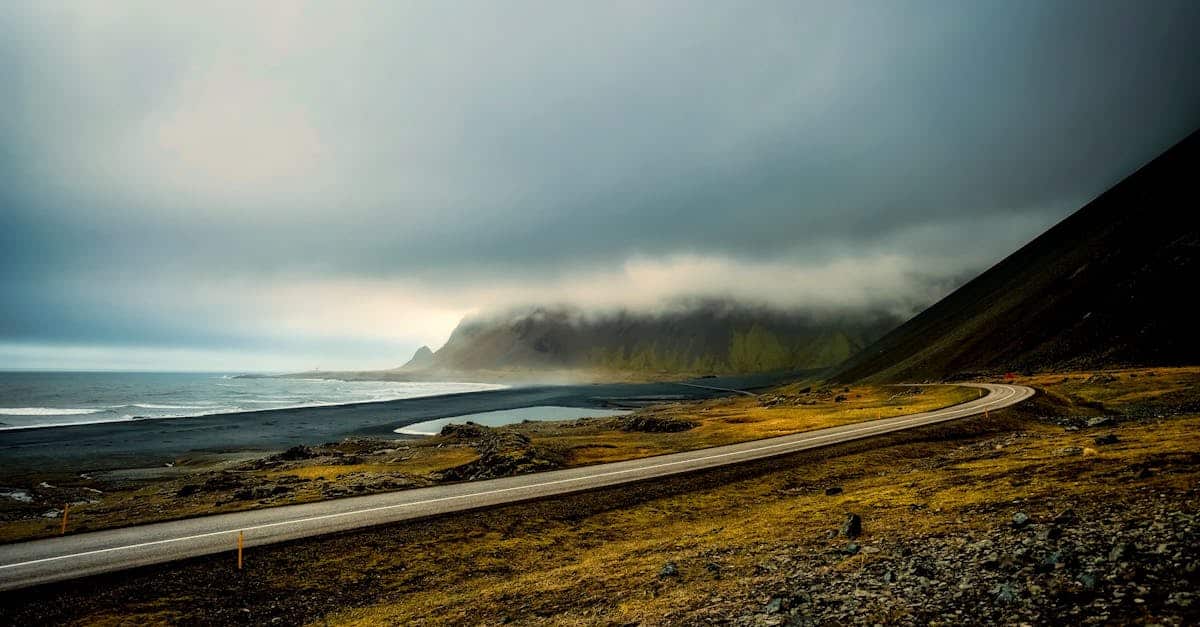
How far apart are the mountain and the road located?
97.3 metres

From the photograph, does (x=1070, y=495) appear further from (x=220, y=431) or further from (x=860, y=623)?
(x=220, y=431)

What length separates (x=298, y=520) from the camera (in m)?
26.2

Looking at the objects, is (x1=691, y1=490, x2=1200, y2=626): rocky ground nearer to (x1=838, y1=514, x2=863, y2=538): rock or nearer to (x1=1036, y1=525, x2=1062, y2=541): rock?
(x1=1036, y1=525, x2=1062, y2=541): rock

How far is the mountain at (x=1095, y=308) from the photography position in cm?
9775

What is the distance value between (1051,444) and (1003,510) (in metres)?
15.0

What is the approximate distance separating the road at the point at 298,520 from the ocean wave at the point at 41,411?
14191 cm

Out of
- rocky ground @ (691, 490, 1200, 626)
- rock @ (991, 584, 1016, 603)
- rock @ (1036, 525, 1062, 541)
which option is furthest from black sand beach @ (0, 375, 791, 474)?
rock @ (1036, 525, 1062, 541)

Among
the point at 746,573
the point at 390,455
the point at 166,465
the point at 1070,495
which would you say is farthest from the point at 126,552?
the point at 166,465

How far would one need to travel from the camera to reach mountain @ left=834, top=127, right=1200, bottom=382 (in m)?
97.8

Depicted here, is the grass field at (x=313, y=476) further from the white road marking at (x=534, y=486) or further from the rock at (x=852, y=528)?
the rock at (x=852, y=528)

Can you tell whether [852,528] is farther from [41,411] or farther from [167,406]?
[41,411]

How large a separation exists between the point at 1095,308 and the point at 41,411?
9887 inches

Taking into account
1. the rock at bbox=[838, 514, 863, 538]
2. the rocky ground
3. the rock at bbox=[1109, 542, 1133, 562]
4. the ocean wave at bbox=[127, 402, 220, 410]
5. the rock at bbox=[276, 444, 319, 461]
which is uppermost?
the rock at bbox=[1109, 542, 1133, 562]

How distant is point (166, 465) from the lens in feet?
212
